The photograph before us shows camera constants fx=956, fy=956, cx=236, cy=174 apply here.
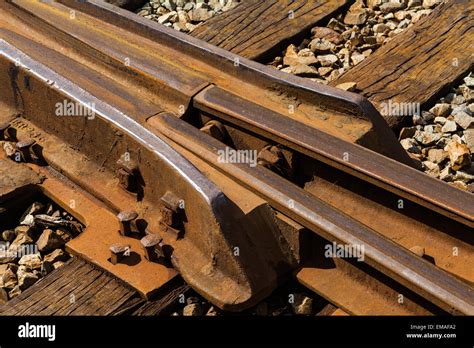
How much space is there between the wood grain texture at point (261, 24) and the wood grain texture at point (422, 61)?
0.64 meters

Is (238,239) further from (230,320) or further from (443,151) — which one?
(443,151)

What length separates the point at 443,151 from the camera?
5.49 m

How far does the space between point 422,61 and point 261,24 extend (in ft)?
4.10

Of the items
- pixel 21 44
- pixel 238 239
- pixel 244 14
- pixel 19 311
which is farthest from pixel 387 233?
pixel 244 14

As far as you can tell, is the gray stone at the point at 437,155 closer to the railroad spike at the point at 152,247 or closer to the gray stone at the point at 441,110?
the gray stone at the point at 441,110

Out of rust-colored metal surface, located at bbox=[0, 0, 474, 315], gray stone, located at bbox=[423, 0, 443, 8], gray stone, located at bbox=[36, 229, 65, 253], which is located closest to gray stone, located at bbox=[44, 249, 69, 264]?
gray stone, located at bbox=[36, 229, 65, 253]

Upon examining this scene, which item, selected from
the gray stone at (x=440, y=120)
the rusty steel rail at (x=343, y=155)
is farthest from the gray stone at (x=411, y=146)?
the rusty steel rail at (x=343, y=155)

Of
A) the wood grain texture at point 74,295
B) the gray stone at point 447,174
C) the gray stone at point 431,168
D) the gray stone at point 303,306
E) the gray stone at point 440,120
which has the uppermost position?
the gray stone at point 440,120

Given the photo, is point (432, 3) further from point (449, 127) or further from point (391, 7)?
point (449, 127)

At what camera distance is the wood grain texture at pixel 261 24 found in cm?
674

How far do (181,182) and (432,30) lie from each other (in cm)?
293

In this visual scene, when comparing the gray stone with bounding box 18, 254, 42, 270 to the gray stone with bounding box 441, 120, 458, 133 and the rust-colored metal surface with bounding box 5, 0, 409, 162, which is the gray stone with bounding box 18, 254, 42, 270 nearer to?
the rust-colored metal surface with bounding box 5, 0, 409, 162

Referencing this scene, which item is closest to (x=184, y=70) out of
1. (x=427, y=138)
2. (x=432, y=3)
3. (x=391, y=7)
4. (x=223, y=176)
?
(x=223, y=176)

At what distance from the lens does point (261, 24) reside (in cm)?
695
